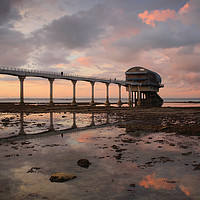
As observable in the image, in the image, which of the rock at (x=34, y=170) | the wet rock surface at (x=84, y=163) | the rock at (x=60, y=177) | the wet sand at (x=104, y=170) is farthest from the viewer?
the wet rock surface at (x=84, y=163)

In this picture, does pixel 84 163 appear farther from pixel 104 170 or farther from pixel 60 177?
pixel 60 177

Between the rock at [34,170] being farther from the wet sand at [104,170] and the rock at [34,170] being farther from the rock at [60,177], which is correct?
the rock at [60,177]

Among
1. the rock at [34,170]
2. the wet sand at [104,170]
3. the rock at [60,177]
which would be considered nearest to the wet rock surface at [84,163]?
the wet sand at [104,170]

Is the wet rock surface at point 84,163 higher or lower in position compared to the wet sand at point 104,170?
higher

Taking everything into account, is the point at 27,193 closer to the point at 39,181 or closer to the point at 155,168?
the point at 39,181

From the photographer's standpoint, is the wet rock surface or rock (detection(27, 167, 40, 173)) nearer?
rock (detection(27, 167, 40, 173))

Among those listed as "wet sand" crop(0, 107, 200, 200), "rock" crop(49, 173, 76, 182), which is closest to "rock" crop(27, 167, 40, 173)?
"wet sand" crop(0, 107, 200, 200)

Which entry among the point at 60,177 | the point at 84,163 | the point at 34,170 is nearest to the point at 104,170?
the point at 84,163

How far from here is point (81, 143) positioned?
10.3 m

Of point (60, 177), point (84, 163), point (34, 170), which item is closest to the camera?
point (60, 177)

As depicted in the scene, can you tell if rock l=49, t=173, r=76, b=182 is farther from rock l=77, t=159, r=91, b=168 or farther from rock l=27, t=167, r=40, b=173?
rock l=77, t=159, r=91, b=168

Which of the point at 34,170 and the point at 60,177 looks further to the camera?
the point at 34,170

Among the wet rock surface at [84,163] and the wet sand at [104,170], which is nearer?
the wet sand at [104,170]

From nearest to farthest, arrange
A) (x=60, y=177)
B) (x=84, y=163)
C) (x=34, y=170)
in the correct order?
1. (x=60, y=177)
2. (x=34, y=170)
3. (x=84, y=163)
